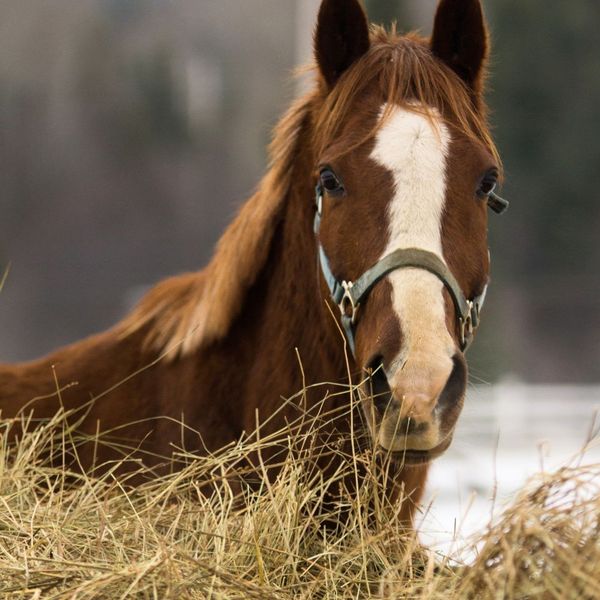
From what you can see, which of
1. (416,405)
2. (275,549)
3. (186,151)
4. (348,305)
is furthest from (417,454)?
(186,151)

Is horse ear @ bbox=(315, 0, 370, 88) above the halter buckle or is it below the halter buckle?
above

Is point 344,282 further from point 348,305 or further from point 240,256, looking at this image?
point 240,256

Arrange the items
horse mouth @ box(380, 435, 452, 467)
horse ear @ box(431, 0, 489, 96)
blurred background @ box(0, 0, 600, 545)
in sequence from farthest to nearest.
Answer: blurred background @ box(0, 0, 600, 545) < horse ear @ box(431, 0, 489, 96) < horse mouth @ box(380, 435, 452, 467)

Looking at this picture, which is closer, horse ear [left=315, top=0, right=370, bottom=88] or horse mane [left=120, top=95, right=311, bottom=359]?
horse ear [left=315, top=0, right=370, bottom=88]

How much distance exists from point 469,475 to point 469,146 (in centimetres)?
513

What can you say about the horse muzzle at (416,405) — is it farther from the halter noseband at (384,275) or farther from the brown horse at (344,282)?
the halter noseband at (384,275)

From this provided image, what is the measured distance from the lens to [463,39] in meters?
3.01

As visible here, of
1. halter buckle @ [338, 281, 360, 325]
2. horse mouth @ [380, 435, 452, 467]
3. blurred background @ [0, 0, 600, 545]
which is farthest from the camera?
blurred background @ [0, 0, 600, 545]

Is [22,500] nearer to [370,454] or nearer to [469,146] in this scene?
[370,454]

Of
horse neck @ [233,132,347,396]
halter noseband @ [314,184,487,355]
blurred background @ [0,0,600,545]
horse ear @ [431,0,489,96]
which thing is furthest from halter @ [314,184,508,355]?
blurred background @ [0,0,600,545]

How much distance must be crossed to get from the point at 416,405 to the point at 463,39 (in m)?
1.19

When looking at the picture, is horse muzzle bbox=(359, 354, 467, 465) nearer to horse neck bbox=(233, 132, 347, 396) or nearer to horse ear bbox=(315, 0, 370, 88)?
horse neck bbox=(233, 132, 347, 396)

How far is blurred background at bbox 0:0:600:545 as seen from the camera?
15172 millimetres

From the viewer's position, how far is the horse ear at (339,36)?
3002mm
